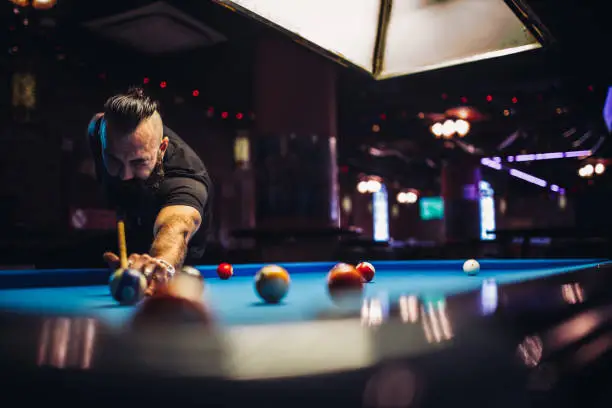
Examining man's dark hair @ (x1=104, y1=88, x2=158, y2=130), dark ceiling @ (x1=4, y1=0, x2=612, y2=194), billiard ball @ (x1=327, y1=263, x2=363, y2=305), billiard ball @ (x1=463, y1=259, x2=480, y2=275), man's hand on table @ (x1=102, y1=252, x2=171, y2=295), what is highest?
dark ceiling @ (x1=4, y1=0, x2=612, y2=194)

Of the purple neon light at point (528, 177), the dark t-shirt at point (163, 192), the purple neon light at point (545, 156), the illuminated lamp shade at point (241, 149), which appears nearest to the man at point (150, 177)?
the dark t-shirt at point (163, 192)

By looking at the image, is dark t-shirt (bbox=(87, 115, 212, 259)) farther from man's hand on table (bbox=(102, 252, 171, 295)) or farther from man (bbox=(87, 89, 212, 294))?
man's hand on table (bbox=(102, 252, 171, 295))

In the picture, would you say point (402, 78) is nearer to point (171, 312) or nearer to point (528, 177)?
point (171, 312)

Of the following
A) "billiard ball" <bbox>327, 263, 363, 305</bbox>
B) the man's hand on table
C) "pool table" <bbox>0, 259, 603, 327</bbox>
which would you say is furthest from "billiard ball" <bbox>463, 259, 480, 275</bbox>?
the man's hand on table

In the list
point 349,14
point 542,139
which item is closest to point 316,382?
point 349,14

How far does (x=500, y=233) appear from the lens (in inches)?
378

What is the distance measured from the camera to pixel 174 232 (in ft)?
7.38

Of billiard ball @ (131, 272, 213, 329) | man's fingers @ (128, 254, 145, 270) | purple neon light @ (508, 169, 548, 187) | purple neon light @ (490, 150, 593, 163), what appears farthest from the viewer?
purple neon light @ (508, 169, 548, 187)

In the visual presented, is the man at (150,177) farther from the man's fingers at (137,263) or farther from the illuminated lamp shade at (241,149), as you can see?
the illuminated lamp shade at (241,149)

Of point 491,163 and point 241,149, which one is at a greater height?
point 491,163

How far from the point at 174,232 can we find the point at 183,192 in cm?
42

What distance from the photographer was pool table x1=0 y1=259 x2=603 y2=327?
3.90 feet

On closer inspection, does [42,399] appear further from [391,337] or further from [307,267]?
[307,267]

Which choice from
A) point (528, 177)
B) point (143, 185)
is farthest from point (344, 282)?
point (528, 177)
